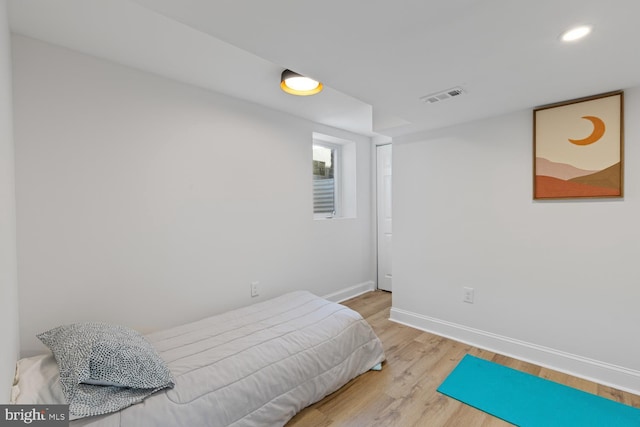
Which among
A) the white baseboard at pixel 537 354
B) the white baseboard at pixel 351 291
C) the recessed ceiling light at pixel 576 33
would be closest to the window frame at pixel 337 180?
the white baseboard at pixel 351 291

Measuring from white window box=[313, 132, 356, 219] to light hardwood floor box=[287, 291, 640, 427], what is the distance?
180 centimetres

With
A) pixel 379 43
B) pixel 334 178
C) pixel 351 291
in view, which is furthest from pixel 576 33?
pixel 351 291

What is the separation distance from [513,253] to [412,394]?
1.40 m

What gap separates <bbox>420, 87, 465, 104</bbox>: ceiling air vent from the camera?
6.18ft

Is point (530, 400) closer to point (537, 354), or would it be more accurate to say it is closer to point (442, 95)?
point (537, 354)

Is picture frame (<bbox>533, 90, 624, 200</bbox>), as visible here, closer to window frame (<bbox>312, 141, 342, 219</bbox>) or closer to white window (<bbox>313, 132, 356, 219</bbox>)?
white window (<bbox>313, 132, 356, 219</bbox>)

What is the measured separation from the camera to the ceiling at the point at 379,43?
3.75 ft

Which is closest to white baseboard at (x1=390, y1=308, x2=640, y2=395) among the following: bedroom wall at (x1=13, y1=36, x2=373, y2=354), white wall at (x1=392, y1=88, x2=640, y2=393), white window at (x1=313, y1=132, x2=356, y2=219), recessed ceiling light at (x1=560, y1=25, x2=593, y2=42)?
white wall at (x1=392, y1=88, x2=640, y2=393)

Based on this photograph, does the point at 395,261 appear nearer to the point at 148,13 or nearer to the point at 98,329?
the point at 98,329

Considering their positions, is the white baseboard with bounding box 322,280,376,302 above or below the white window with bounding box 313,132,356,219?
below

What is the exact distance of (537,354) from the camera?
222 cm

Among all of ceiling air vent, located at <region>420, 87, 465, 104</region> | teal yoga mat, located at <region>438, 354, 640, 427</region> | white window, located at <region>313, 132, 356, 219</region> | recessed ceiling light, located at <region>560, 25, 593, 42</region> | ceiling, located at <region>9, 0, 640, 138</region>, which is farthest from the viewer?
white window, located at <region>313, 132, 356, 219</region>

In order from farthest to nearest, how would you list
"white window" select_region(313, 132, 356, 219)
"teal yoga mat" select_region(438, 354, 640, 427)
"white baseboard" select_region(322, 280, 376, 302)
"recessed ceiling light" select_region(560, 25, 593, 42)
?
"white window" select_region(313, 132, 356, 219), "white baseboard" select_region(322, 280, 376, 302), "teal yoga mat" select_region(438, 354, 640, 427), "recessed ceiling light" select_region(560, 25, 593, 42)

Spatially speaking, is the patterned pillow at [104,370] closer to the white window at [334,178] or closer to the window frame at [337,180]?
the white window at [334,178]
